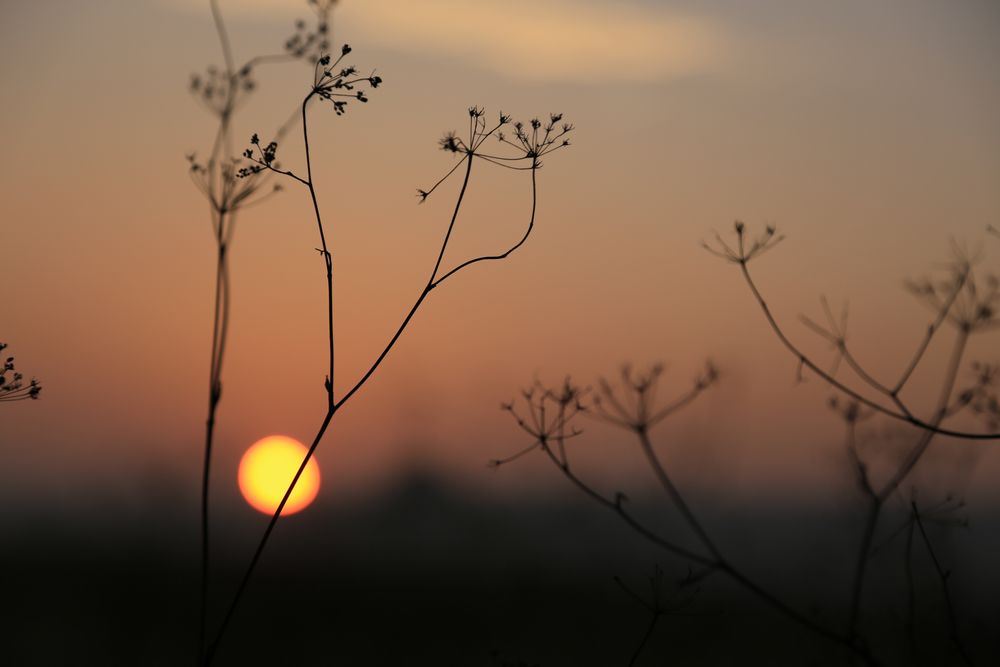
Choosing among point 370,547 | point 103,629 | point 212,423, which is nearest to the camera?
point 212,423

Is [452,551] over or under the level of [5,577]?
over

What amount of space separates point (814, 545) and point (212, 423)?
21.7ft

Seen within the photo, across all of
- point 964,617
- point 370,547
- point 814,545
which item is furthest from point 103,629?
point 370,547

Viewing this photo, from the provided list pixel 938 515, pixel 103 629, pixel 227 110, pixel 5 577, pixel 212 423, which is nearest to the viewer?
pixel 212 423

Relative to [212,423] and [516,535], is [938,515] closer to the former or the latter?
[212,423]

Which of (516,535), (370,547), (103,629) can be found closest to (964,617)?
(103,629)

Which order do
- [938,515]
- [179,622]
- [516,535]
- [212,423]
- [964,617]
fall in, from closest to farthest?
[212,423] < [938,515] < [964,617] < [179,622] < [516,535]

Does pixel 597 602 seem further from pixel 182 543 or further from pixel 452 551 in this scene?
pixel 182 543

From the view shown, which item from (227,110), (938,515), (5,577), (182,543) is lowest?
(5,577)

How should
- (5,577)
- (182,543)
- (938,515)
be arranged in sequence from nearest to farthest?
(938,515)
(182,543)
(5,577)

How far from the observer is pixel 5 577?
22312 mm

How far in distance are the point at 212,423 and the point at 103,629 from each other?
1251 centimetres

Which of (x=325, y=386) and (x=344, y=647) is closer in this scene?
(x=325, y=386)

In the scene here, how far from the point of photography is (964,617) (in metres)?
6.84
